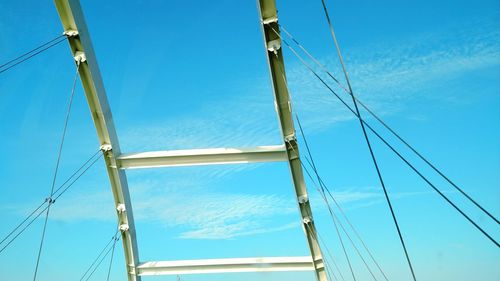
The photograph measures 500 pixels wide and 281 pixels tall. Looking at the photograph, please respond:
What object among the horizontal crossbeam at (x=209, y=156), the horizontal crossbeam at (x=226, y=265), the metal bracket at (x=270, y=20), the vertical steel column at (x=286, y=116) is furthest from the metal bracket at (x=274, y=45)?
the horizontal crossbeam at (x=226, y=265)

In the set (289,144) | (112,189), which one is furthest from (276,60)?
(112,189)

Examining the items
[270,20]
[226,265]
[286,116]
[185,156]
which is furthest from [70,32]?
[226,265]

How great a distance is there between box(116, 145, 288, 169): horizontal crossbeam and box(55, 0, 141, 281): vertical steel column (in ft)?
1.89

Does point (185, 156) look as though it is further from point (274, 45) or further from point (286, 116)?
point (274, 45)

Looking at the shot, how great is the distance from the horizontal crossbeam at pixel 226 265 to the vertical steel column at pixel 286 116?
54 cm

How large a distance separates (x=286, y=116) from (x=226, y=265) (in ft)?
17.9

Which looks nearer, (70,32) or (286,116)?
(70,32)

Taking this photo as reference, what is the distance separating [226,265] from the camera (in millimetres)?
12234

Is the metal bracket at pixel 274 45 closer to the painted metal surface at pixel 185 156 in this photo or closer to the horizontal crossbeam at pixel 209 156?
the painted metal surface at pixel 185 156

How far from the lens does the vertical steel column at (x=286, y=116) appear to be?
815 centimetres

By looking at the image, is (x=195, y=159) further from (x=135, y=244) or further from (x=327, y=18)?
(x=327, y=18)

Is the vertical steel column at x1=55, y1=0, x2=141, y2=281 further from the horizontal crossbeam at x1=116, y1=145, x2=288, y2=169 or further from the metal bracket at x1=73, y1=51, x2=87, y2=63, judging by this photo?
the horizontal crossbeam at x1=116, y1=145, x2=288, y2=169

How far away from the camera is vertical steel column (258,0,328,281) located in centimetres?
815

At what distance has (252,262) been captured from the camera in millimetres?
12031
